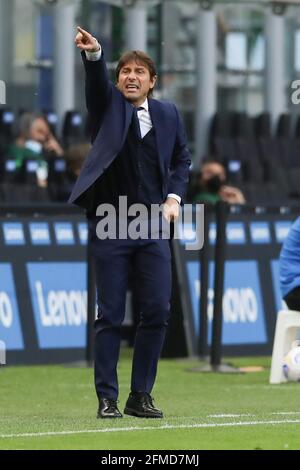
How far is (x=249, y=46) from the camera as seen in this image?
27.4 meters

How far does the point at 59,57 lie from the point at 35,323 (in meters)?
9.54

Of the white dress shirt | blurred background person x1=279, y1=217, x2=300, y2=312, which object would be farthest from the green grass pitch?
the white dress shirt

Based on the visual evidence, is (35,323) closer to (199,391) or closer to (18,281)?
(18,281)

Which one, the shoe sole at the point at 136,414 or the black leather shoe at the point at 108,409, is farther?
the shoe sole at the point at 136,414

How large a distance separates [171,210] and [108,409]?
1.16m

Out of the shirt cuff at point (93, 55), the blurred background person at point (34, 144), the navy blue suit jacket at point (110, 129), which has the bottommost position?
the blurred background person at point (34, 144)

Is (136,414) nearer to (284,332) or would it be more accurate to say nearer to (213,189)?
(284,332)

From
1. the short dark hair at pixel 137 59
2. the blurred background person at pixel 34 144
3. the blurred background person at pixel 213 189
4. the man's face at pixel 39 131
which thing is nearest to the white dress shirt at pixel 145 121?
the short dark hair at pixel 137 59

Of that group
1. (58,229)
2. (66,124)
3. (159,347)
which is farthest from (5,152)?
(159,347)

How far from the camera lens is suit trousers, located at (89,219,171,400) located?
9828 millimetres

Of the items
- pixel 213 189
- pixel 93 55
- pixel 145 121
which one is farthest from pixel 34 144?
pixel 93 55

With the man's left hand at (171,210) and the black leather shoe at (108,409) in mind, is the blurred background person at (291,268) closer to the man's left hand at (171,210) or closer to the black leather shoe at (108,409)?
the man's left hand at (171,210)

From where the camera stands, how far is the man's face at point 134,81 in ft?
32.2

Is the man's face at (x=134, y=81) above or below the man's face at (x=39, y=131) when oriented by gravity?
above
